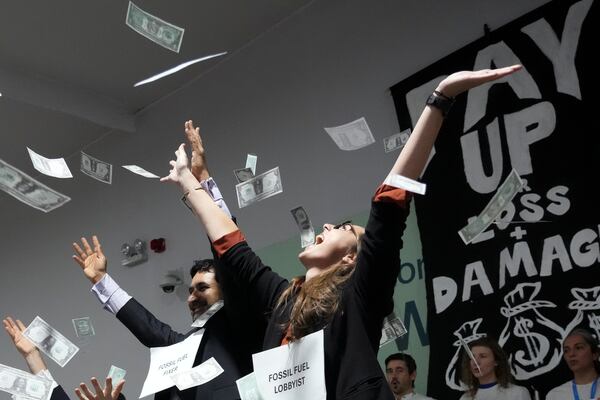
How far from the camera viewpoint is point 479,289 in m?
3.38

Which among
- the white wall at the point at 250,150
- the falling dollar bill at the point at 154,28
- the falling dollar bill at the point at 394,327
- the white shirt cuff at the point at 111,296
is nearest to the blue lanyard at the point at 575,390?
the falling dollar bill at the point at 394,327

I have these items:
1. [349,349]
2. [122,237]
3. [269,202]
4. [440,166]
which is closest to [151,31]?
[349,349]

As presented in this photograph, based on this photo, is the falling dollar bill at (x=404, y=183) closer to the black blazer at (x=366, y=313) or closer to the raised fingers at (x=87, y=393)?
the black blazer at (x=366, y=313)

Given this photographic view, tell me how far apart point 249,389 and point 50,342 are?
3.81 ft

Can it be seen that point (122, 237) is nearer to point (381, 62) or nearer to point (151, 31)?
point (381, 62)

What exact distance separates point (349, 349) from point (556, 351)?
1871 millimetres

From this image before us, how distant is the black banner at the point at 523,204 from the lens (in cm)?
312

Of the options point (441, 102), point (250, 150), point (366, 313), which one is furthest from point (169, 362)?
point (250, 150)

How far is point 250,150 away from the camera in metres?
4.89

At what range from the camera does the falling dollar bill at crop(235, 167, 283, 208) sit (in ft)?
7.09

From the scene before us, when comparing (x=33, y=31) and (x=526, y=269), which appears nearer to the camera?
(x=526, y=269)

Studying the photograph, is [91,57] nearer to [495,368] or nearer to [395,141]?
[395,141]

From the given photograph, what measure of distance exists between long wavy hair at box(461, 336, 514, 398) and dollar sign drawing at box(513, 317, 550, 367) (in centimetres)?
8

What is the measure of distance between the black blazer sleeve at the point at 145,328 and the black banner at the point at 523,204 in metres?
1.47
